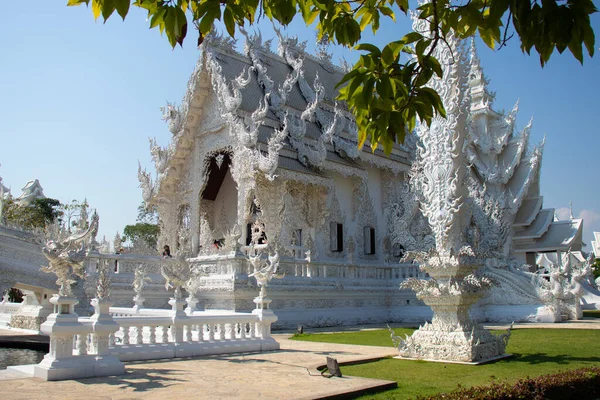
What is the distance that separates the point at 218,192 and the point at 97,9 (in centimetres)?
1619

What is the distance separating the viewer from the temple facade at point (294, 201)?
44.7 feet

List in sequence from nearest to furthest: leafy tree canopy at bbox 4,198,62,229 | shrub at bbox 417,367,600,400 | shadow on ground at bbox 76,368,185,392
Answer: shrub at bbox 417,367,600,400 < shadow on ground at bbox 76,368,185,392 < leafy tree canopy at bbox 4,198,62,229

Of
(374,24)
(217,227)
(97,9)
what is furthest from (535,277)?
(97,9)

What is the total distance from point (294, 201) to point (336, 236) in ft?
5.80

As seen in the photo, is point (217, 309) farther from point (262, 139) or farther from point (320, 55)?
point (320, 55)

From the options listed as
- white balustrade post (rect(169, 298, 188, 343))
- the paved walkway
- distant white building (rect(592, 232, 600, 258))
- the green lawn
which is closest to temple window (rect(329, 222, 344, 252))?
the green lawn

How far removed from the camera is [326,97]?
61.2 ft

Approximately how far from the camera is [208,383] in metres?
5.41

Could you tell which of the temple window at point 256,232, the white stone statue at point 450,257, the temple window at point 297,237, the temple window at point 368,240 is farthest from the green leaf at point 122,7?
the temple window at point 368,240

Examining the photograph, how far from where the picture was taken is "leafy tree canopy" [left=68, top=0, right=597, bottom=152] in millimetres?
2160

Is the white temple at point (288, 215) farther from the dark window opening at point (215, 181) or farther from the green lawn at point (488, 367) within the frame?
the green lawn at point (488, 367)

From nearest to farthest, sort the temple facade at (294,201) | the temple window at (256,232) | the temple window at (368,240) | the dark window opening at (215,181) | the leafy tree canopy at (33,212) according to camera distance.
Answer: the temple facade at (294,201) → the temple window at (256,232) → the temple window at (368,240) → the dark window opening at (215,181) → the leafy tree canopy at (33,212)

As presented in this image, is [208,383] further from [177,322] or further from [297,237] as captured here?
[297,237]

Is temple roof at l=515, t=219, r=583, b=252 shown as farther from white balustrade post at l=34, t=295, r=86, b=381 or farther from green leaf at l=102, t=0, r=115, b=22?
green leaf at l=102, t=0, r=115, b=22
